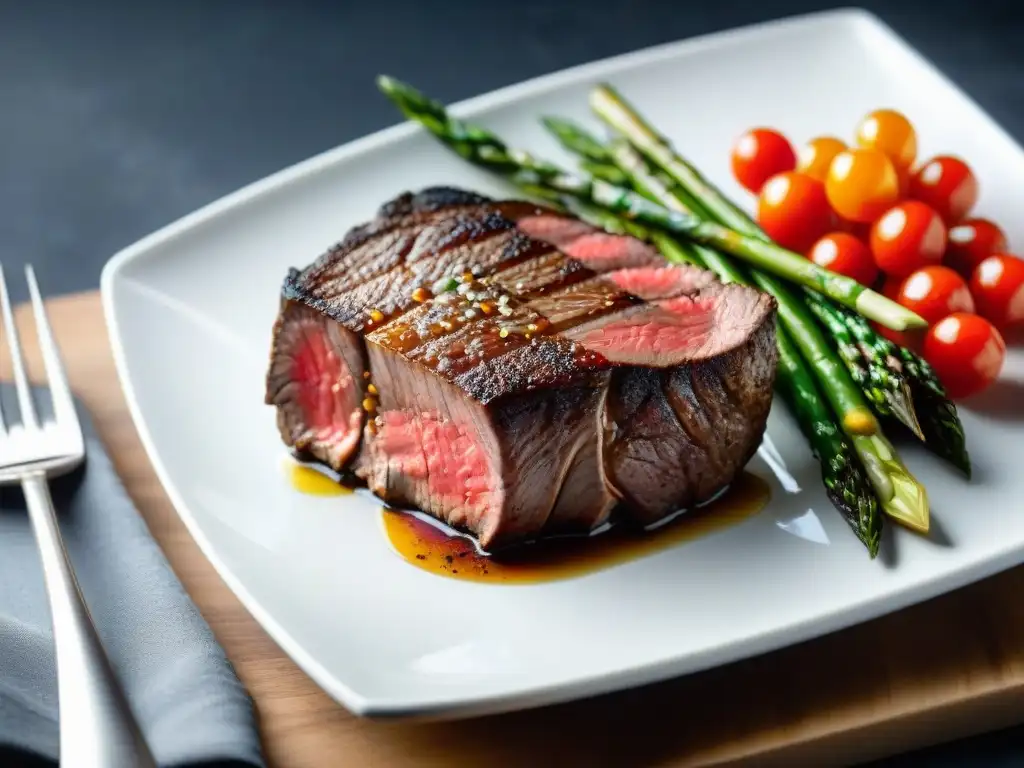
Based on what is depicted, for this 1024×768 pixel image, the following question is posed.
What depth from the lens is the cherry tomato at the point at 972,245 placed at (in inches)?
195

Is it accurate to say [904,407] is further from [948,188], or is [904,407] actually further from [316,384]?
[316,384]

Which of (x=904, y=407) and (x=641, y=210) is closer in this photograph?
(x=904, y=407)

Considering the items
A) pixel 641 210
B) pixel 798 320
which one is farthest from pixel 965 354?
pixel 641 210

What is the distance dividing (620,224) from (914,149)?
1.27 meters

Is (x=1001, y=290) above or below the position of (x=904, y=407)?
above

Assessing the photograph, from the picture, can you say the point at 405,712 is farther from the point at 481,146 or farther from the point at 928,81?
the point at 928,81

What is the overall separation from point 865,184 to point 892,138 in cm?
43

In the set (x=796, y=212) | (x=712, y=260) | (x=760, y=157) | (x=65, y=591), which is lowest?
(x=65, y=591)

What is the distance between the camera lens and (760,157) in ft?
18.1

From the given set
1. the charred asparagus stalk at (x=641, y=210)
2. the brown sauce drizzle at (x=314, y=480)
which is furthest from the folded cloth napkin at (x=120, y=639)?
the charred asparagus stalk at (x=641, y=210)

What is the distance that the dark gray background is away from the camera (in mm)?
7035

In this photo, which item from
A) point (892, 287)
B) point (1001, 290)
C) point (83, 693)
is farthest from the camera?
point (892, 287)

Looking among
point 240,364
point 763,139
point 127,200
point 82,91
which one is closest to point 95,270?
point 127,200

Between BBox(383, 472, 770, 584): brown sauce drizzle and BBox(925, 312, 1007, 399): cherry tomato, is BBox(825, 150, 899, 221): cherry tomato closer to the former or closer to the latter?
BBox(925, 312, 1007, 399): cherry tomato
